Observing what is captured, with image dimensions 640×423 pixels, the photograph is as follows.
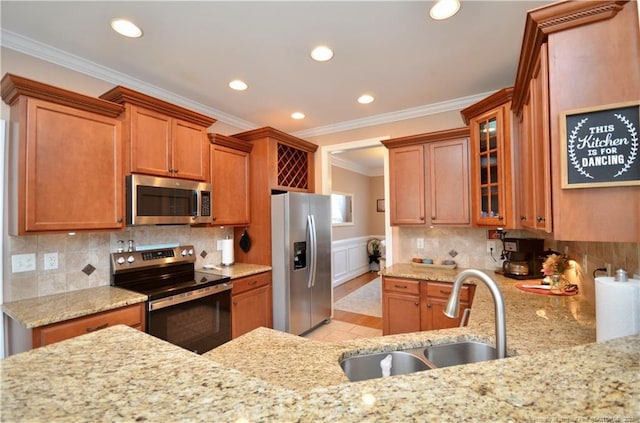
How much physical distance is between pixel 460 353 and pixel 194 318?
2059mm

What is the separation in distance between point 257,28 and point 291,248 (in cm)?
213

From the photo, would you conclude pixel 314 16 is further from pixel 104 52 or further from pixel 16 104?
pixel 16 104

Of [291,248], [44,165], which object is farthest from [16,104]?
[291,248]

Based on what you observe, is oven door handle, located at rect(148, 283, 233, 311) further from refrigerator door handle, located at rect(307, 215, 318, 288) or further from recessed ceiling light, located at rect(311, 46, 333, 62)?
recessed ceiling light, located at rect(311, 46, 333, 62)

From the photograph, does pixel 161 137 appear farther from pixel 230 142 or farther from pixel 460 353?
pixel 460 353

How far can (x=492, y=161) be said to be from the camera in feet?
8.04

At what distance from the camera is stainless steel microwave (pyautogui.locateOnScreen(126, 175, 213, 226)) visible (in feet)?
7.45

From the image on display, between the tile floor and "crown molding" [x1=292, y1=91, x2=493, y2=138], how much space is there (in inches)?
104

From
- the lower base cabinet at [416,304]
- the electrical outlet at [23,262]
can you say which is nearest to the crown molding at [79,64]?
the electrical outlet at [23,262]

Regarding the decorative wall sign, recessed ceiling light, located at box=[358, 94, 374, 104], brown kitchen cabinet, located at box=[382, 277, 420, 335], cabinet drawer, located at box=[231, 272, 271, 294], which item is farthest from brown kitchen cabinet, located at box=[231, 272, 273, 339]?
the decorative wall sign

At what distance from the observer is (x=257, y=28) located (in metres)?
1.96

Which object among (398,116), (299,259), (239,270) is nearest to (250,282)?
(239,270)

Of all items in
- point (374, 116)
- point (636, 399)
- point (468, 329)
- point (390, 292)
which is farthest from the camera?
point (374, 116)

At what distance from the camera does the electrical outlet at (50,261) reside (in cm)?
212
